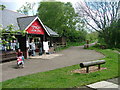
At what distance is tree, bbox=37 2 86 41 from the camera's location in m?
29.2

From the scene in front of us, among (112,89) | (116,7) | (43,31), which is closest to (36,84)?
(112,89)

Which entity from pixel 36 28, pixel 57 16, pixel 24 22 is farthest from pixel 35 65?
pixel 57 16

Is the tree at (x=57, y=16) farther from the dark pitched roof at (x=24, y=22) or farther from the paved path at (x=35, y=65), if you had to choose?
the paved path at (x=35, y=65)

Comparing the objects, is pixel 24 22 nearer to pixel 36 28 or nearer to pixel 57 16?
pixel 36 28

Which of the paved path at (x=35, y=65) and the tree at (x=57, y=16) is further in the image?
the tree at (x=57, y=16)

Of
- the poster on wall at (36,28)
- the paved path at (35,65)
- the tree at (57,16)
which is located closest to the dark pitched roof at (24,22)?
the poster on wall at (36,28)

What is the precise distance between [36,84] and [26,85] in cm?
40

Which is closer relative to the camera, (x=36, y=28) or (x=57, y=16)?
(x=36, y=28)

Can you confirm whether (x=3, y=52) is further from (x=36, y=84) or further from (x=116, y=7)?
(x=116, y=7)

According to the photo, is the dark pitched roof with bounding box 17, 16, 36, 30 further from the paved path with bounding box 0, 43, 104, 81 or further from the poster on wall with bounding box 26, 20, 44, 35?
the paved path with bounding box 0, 43, 104, 81

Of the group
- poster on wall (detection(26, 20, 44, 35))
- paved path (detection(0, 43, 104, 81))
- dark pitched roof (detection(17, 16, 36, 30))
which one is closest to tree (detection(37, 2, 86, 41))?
poster on wall (detection(26, 20, 44, 35))

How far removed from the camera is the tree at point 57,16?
29234 millimetres

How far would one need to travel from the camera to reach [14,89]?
15.4ft

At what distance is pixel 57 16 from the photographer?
2912cm
